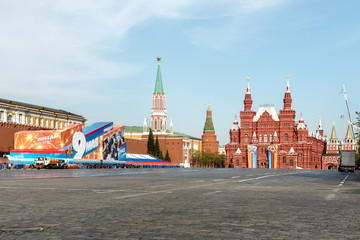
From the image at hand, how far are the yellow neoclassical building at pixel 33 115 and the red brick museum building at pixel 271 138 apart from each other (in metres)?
51.9

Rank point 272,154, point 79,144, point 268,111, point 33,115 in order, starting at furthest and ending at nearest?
point 268,111 < point 272,154 < point 33,115 < point 79,144

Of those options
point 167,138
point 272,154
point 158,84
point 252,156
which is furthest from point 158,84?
point 272,154

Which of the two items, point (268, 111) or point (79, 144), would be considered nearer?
point (79, 144)

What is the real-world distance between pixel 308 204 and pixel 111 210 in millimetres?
5651

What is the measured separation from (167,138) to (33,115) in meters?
71.5

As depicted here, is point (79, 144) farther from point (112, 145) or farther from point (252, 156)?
point (252, 156)

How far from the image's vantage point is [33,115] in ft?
411

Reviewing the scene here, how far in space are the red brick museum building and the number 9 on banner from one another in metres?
72.6

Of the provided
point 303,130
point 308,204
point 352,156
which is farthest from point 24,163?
point 303,130

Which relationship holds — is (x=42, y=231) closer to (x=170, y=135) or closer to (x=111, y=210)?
(x=111, y=210)

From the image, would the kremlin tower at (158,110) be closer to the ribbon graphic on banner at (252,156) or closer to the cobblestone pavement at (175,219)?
the ribbon graphic on banner at (252,156)

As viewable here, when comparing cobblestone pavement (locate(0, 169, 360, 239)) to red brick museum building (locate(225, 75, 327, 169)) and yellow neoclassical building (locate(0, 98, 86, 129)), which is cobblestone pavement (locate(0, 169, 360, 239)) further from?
red brick museum building (locate(225, 75, 327, 169))

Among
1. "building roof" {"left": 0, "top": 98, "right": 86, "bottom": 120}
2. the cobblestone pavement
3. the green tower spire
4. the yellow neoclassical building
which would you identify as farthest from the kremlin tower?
the cobblestone pavement

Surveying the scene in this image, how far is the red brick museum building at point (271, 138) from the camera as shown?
153 meters
